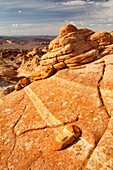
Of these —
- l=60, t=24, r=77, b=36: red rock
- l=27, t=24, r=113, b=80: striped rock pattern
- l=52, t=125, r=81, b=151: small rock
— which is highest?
l=60, t=24, r=77, b=36: red rock

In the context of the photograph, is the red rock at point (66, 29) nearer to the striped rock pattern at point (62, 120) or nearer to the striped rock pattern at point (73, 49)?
the striped rock pattern at point (73, 49)

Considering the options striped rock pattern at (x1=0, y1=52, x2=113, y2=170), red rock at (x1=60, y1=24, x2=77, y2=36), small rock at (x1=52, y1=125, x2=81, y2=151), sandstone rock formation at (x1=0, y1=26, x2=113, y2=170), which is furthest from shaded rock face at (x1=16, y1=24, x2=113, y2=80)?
small rock at (x1=52, y1=125, x2=81, y2=151)

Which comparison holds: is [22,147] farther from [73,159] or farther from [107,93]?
[107,93]

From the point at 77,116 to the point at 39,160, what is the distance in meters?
4.88

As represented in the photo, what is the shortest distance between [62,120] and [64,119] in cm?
20

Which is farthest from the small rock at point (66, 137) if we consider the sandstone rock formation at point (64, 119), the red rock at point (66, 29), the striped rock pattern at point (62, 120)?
the red rock at point (66, 29)

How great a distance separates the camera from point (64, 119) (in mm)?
19406

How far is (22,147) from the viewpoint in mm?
18969

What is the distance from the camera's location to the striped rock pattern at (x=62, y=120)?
16.5 meters

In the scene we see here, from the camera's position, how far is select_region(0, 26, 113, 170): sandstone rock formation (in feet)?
54.5

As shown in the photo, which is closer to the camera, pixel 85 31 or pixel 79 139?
pixel 79 139

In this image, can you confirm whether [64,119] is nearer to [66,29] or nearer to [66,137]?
[66,137]

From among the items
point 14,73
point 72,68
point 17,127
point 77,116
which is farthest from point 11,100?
point 14,73

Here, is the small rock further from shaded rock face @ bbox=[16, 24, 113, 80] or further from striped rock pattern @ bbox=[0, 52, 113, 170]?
shaded rock face @ bbox=[16, 24, 113, 80]
